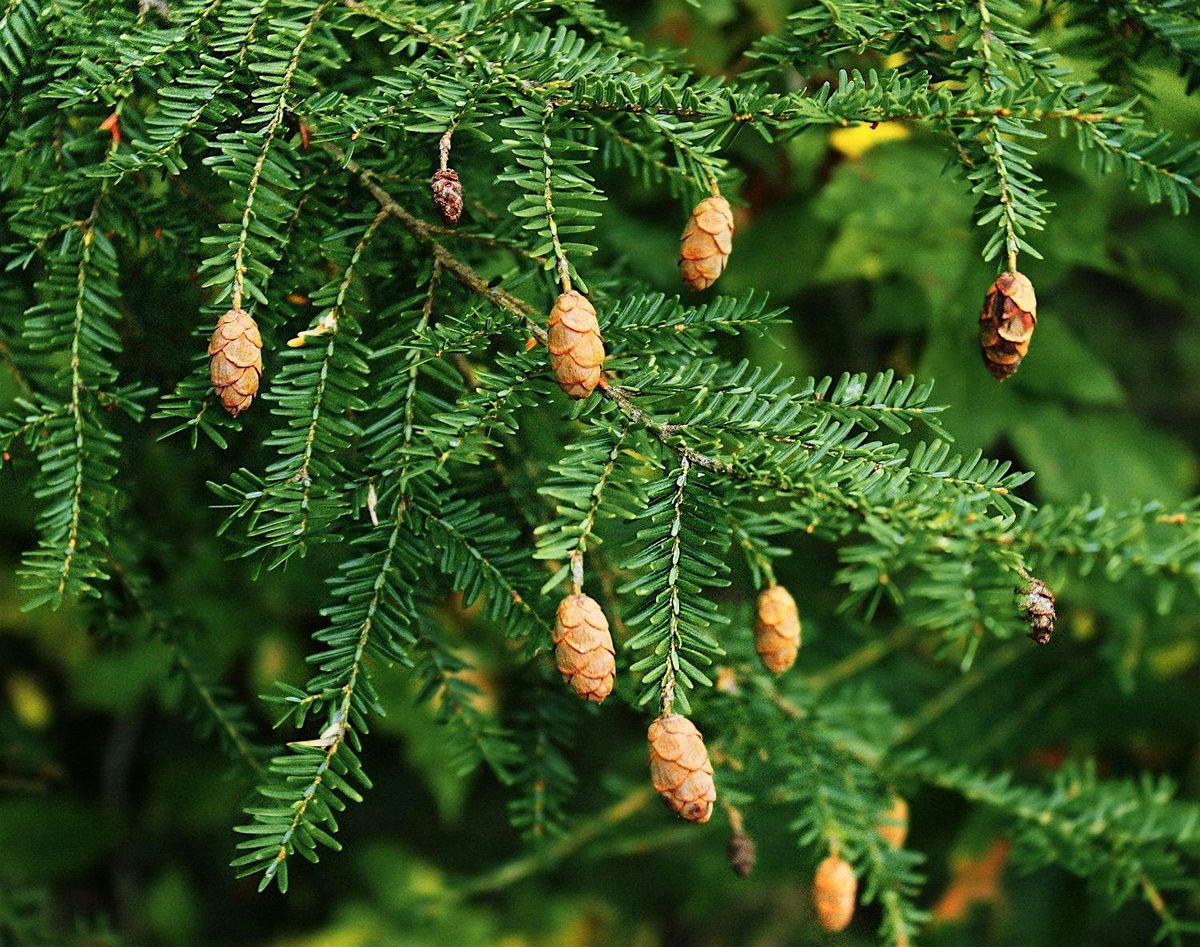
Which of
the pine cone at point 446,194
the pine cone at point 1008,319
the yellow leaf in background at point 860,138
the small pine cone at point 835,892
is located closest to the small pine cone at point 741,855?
the small pine cone at point 835,892

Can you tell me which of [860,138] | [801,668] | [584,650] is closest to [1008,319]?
[584,650]

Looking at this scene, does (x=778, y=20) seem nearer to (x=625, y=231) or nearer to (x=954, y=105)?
(x=625, y=231)

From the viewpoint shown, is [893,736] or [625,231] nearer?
[893,736]

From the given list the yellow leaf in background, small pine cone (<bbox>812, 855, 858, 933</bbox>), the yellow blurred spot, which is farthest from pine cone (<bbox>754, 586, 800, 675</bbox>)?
the yellow blurred spot

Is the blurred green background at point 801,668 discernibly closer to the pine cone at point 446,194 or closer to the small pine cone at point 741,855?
the pine cone at point 446,194

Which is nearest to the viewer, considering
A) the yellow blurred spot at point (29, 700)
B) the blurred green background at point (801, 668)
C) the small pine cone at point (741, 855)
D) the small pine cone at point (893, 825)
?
the small pine cone at point (741, 855)

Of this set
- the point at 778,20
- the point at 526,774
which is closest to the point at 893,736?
the point at 526,774

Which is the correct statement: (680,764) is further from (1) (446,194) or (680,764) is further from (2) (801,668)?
(2) (801,668)
